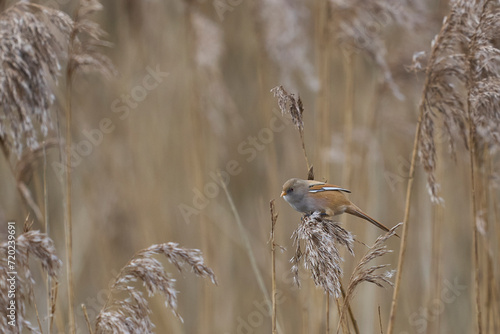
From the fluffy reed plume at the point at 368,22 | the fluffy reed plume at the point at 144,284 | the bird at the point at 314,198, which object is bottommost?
the fluffy reed plume at the point at 144,284

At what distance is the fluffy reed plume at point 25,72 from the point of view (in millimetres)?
1544

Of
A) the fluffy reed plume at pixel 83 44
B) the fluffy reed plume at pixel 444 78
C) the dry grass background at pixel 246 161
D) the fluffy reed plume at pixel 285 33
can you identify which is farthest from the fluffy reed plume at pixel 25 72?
the fluffy reed plume at pixel 285 33

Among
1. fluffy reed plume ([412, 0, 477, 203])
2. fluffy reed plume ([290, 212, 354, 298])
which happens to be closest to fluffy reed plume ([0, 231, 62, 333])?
fluffy reed plume ([290, 212, 354, 298])

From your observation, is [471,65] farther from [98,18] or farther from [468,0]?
[98,18]

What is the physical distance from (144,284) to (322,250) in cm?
41

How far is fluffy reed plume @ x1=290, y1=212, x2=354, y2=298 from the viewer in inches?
46.8

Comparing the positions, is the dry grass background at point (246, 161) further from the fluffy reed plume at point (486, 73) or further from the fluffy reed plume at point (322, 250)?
the fluffy reed plume at point (322, 250)

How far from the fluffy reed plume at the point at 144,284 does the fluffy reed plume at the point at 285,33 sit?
4.62ft

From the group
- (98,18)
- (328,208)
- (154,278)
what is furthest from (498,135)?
(98,18)

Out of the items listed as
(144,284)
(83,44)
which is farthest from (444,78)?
(83,44)

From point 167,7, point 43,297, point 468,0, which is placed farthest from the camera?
point 167,7

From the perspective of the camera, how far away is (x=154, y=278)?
4.39ft

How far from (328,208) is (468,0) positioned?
0.67m

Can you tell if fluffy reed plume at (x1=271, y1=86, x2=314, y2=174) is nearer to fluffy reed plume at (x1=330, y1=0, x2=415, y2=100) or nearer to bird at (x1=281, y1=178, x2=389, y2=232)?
bird at (x1=281, y1=178, x2=389, y2=232)
